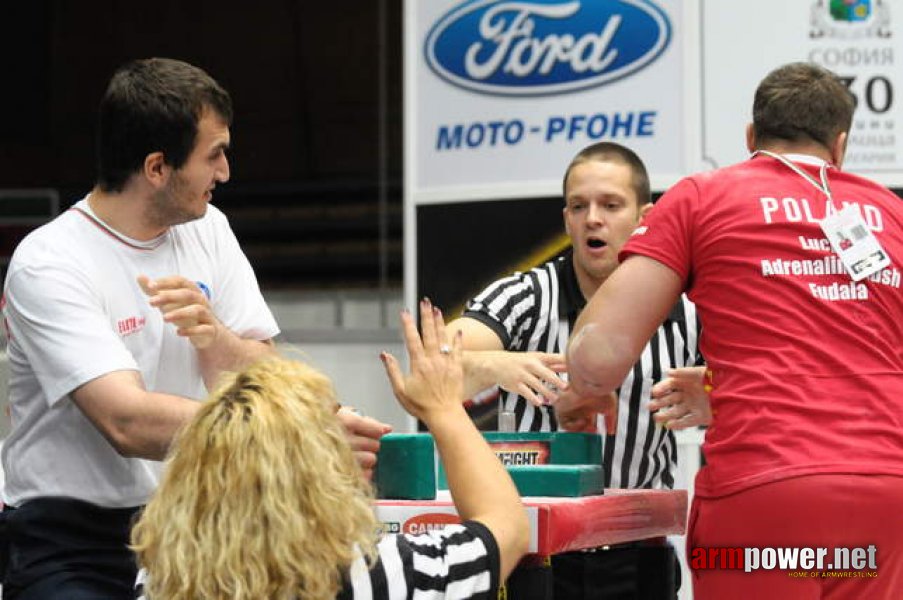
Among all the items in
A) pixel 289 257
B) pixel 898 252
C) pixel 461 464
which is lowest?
pixel 289 257

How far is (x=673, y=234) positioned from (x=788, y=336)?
27 centimetres

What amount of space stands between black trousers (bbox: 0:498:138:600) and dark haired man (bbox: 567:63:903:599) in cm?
92

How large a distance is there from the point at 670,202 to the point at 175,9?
11044 mm

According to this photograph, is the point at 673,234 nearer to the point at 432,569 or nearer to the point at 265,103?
the point at 432,569

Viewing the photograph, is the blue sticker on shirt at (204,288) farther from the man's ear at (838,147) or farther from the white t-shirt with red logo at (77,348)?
the man's ear at (838,147)

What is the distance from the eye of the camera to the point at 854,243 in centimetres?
255

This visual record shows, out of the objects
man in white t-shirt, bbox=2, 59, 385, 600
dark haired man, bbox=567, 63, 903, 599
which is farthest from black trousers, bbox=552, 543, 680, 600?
man in white t-shirt, bbox=2, 59, 385, 600

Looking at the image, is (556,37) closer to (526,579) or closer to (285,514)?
(526,579)

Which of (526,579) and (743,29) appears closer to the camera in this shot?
(526,579)

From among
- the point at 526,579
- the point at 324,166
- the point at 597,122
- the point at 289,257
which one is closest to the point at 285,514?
the point at 526,579

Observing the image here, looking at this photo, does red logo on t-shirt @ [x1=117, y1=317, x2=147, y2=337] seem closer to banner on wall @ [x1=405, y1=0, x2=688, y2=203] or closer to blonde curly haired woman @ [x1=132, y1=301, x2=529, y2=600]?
blonde curly haired woman @ [x1=132, y1=301, x2=529, y2=600]

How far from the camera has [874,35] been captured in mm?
5559

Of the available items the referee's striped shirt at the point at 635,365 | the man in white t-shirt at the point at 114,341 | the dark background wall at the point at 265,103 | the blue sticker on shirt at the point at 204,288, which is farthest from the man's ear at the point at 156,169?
the dark background wall at the point at 265,103

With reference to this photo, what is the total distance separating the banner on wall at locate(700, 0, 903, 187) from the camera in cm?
553
